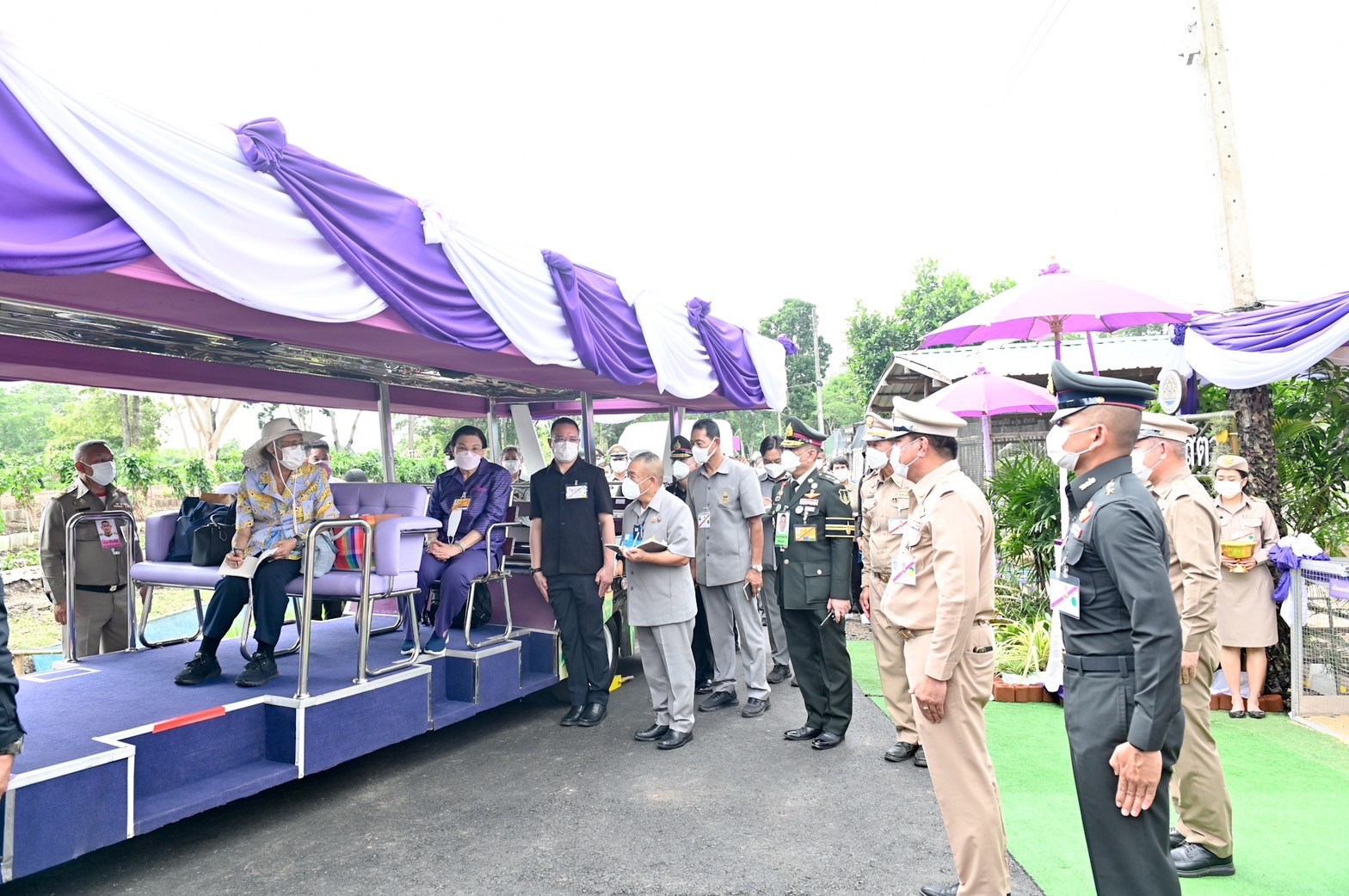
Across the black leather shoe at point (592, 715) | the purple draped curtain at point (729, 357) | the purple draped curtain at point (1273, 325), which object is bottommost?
the black leather shoe at point (592, 715)

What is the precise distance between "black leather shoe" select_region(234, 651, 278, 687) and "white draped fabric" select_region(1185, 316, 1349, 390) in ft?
19.9

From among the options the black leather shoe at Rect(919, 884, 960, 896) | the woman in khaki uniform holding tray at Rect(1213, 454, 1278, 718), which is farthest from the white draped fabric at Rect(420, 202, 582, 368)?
the woman in khaki uniform holding tray at Rect(1213, 454, 1278, 718)

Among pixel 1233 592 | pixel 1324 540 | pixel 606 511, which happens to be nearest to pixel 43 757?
pixel 606 511

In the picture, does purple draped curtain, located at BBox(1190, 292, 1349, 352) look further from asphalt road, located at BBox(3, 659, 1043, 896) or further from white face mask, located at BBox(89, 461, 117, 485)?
white face mask, located at BBox(89, 461, 117, 485)

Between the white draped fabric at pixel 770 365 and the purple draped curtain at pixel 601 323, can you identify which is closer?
the purple draped curtain at pixel 601 323

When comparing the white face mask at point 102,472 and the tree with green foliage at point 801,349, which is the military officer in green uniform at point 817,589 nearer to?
the white face mask at point 102,472

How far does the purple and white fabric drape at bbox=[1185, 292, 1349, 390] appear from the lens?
16.4 ft

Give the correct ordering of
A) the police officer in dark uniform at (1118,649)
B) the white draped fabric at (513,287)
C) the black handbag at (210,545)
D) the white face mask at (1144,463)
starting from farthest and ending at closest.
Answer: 1. the black handbag at (210,545)
2. the white draped fabric at (513,287)
3. the white face mask at (1144,463)
4. the police officer in dark uniform at (1118,649)

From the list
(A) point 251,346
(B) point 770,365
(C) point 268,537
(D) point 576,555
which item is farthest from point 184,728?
(B) point 770,365

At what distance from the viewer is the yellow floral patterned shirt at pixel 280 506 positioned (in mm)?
4457

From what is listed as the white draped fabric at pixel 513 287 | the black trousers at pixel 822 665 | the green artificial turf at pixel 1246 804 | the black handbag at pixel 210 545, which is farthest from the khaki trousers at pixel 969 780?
the black handbag at pixel 210 545

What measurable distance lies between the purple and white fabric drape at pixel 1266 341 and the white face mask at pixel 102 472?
7.35 metres

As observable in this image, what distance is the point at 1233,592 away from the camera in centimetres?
543

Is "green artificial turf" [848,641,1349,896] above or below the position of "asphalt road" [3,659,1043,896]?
below
